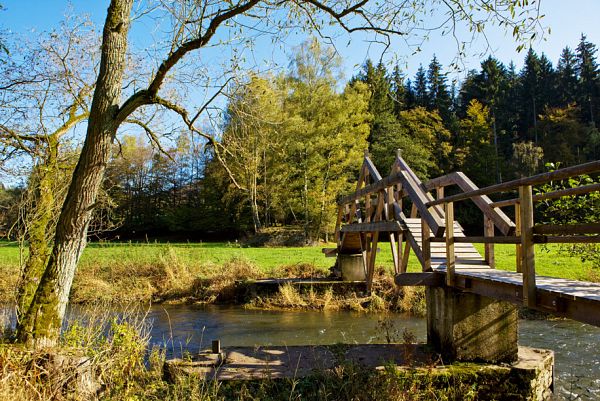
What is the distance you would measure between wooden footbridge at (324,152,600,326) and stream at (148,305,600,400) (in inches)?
71.2

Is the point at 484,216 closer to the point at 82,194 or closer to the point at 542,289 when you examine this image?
the point at 542,289

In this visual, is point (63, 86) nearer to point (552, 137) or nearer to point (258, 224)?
point (258, 224)

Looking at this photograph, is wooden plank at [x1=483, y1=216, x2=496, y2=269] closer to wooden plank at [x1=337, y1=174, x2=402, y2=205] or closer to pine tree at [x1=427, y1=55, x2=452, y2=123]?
wooden plank at [x1=337, y1=174, x2=402, y2=205]

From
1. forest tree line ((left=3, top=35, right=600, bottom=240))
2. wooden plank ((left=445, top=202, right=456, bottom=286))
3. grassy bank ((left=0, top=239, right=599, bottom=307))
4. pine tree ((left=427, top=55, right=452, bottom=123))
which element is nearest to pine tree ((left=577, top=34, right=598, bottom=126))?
forest tree line ((left=3, top=35, right=600, bottom=240))

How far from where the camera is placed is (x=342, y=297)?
53.7 ft

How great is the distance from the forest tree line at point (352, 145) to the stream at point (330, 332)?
9.42m

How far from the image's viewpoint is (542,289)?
481 centimetres

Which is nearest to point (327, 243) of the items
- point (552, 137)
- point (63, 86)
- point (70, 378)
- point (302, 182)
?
point (302, 182)

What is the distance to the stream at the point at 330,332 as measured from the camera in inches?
331

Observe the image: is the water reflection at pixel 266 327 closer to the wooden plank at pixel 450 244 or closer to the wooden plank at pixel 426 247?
the wooden plank at pixel 426 247

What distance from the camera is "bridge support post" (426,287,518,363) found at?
7.08 m

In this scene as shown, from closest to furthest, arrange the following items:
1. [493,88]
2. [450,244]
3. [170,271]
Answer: [450,244]
[170,271]
[493,88]

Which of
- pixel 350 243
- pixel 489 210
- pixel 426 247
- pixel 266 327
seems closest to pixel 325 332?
pixel 266 327

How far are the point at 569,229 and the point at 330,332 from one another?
28.6 ft
